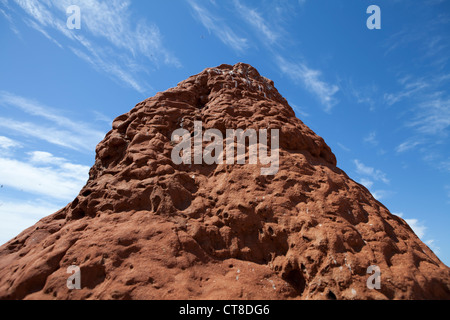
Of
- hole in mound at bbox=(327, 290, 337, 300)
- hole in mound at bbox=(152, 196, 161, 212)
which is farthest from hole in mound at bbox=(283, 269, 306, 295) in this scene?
hole in mound at bbox=(152, 196, 161, 212)

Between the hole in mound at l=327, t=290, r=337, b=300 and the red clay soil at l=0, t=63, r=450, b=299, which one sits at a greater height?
the red clay soil at l=0, t=63, r=450, b=299

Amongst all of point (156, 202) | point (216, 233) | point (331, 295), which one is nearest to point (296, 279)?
point (331, 295)

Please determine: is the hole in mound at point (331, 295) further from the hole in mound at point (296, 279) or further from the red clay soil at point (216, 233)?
the hole in mound at point (296, 279)

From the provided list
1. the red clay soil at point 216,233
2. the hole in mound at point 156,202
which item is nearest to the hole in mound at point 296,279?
the red clay soil at point 216,233

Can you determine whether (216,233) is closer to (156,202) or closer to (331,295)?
(156,202)

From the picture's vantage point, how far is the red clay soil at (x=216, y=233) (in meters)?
4.80

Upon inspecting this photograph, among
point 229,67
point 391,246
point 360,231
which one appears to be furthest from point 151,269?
point 229,67

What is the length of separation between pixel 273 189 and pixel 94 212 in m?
4.20

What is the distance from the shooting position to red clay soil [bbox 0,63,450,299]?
4.80m

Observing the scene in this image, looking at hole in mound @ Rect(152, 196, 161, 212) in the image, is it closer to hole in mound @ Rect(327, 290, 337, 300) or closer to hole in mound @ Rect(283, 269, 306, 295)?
hole in mound @ Rect(283, 269, 306, 295)

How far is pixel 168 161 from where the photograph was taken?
7.10 metres

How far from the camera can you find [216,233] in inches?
231
